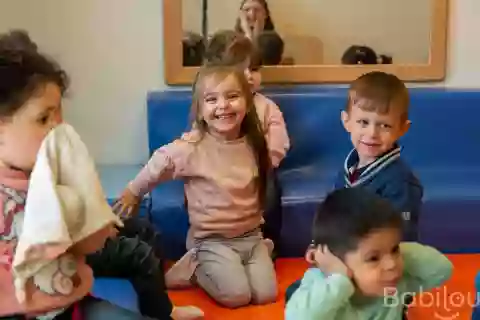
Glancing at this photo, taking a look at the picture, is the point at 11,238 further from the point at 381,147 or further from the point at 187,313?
the point at 381,147

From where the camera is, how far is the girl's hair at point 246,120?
2.15 m

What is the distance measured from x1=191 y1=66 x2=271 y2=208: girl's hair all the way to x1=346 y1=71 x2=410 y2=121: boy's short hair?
1.30 ft

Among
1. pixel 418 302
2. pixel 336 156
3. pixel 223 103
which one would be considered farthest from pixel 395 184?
pixel 336 156

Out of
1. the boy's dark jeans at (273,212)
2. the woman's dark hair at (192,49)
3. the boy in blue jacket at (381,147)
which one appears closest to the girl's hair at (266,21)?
the woman's dark hair at (192,49)

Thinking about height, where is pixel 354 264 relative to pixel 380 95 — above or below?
below

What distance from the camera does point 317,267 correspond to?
1411 mm

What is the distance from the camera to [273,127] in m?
2.49

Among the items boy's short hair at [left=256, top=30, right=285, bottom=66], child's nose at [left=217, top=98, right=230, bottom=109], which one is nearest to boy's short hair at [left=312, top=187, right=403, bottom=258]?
child's nose at [left=217, top=98, right=230, bottom=109]

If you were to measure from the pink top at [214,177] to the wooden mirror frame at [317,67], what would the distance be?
602mm

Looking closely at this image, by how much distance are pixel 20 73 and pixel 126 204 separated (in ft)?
2.52

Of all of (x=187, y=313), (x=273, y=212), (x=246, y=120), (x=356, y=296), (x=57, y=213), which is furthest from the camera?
(x=273, y=212)

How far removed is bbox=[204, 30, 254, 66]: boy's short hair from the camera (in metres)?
2.40

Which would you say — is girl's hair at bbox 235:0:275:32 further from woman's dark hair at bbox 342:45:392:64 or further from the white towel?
the white towel

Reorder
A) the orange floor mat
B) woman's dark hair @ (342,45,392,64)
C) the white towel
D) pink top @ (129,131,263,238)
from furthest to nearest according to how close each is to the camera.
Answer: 1. woman's dark hair @ (342,45,392,64)
2. pink top @ (129,131,263,238)
3. the orange floor mat
4. the white towel
